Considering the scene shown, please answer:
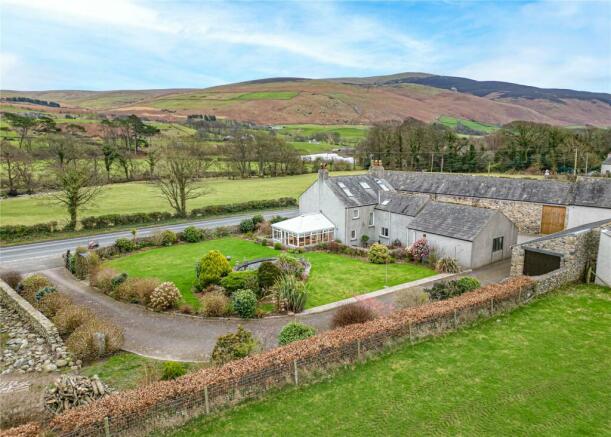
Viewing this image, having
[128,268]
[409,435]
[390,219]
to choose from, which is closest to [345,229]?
[390,219]

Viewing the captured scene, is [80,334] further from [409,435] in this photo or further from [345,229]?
[345,229]

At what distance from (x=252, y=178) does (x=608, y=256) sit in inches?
2414

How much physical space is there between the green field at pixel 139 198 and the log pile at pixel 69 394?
34.3 m

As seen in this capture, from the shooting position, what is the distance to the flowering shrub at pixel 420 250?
89.5 feet

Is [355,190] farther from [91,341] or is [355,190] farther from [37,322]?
[37,322]

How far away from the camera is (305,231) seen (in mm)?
31625

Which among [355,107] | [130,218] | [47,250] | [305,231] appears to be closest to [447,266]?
[305,231]

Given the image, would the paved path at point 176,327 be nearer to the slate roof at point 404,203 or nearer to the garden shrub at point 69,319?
the garden shrub at point 69,319

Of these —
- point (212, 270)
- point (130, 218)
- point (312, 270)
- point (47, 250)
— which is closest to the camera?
point (212, 270)

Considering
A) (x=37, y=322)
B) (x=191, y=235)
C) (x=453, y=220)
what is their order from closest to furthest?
1. (x=37, y=322)
2. (x=453, y=220)
3. (x=191, y=235)

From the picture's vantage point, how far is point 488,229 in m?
26.2

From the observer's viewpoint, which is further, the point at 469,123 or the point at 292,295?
the point at 469,123

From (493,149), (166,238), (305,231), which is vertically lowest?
(166,238)

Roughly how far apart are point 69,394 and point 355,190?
1071 inches
